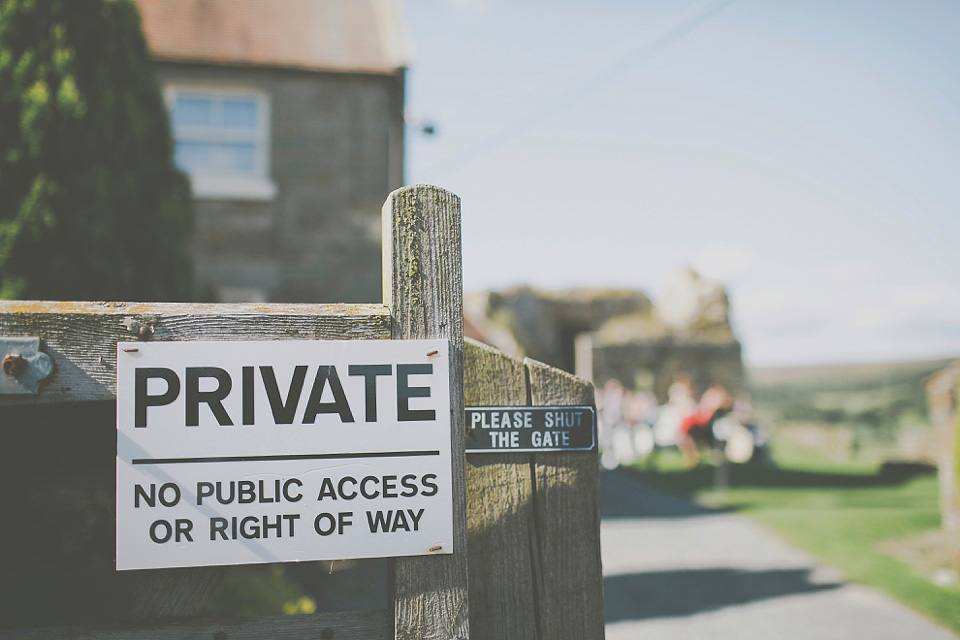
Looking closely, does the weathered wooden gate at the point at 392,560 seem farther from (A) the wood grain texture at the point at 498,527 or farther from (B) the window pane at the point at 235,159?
(B) the window pane at the point at 235,159

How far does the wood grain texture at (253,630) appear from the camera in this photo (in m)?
1.48

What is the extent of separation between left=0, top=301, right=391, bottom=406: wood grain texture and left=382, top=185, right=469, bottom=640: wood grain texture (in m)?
0.09

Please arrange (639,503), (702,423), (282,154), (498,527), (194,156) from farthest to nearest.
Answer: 1. (702,423)
2. (639,503)
3. (282,154)
4. (194,156)
5. (498,527)

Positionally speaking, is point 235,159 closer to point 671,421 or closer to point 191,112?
point 191,112

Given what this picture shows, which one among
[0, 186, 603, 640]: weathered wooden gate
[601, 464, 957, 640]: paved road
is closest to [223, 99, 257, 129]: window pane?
[601, 464, 957, 640]: paved road

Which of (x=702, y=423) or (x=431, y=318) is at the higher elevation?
(x=431, y=318)

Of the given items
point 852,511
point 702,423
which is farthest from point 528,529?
point 702,423

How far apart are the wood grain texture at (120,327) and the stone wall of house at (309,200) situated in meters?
6.40

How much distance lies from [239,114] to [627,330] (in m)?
12.9

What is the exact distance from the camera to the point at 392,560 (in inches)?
61.5

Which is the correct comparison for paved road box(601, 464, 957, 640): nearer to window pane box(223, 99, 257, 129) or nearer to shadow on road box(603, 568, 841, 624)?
shadow on road box(603, 568, 841, 624)

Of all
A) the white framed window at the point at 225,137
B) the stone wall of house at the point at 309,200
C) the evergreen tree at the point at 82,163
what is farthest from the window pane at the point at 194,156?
the evergreen tree at the point at 82,163

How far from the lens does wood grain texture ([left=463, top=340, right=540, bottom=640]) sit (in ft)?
5.55

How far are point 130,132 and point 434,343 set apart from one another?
3674 mm
